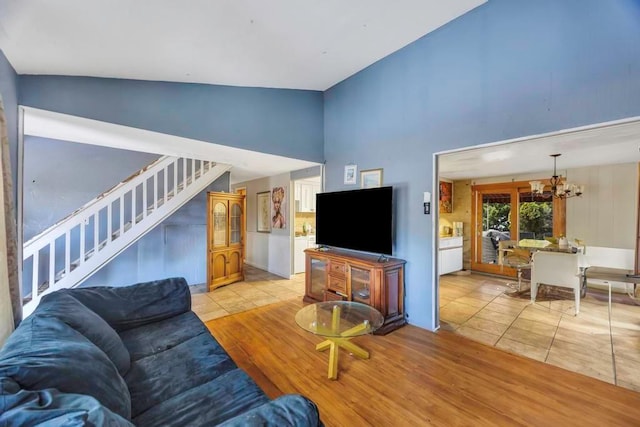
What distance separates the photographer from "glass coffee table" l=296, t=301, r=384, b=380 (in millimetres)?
2146

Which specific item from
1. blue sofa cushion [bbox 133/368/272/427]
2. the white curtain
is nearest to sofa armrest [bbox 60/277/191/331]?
the white curtain

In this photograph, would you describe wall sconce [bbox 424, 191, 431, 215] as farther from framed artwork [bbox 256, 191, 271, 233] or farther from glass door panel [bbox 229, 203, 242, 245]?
framed artwork [bbox 256, 191, 271, 233]

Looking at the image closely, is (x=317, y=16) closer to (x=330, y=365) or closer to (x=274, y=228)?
(x=330, y=365)

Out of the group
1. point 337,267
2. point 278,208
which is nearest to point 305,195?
point 278,208

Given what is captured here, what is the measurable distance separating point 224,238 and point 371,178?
9.62 ft

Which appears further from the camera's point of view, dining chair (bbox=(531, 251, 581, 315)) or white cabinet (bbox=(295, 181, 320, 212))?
white cabinet (bbox=(295, 181, 320, 212))

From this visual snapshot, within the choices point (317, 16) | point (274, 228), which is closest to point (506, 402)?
point (317, 16)

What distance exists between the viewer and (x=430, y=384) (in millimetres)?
2080

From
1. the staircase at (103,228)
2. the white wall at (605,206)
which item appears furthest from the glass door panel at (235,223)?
the white wall at (605,206)

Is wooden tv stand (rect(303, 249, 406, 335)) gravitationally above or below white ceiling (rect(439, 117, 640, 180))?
below

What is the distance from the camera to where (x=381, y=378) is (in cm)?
215

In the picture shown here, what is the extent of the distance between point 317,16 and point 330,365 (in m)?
3.10

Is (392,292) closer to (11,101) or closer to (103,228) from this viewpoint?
(11,101)

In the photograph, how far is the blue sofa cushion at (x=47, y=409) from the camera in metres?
0.67
